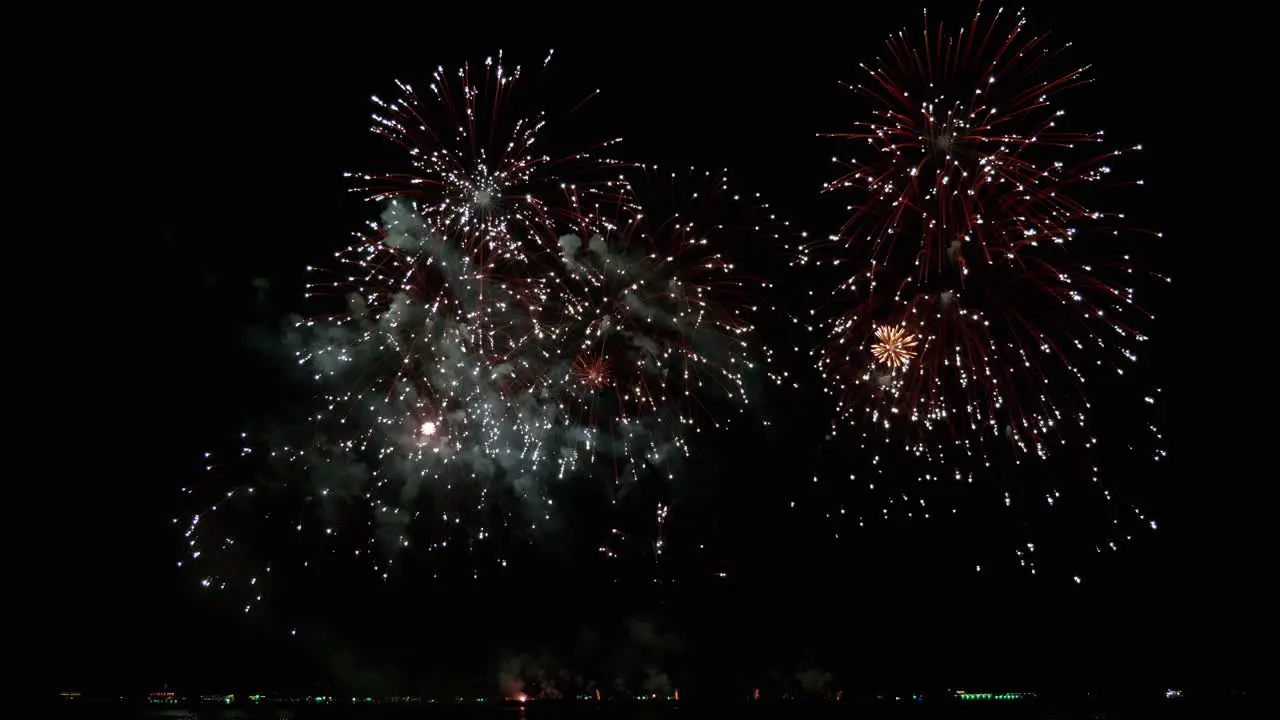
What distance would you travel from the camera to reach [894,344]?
422 inches

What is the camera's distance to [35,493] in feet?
41.6

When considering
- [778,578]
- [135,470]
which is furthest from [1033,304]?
[135,470]

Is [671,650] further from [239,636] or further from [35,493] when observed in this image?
[35,493]

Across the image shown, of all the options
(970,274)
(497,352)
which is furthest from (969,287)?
(497,352)

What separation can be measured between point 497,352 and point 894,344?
18.7ft

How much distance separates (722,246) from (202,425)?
29.6ft

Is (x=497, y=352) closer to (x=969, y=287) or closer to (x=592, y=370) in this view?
(x=592, y=370)

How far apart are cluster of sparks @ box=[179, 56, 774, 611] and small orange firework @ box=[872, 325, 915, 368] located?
7.18 feet

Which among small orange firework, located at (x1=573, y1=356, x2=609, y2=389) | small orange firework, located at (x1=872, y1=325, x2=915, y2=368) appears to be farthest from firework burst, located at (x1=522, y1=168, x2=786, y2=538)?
small orange firework, located at (x1=872, y1=325, x2=915, y2=368)

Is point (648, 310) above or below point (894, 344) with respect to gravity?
above

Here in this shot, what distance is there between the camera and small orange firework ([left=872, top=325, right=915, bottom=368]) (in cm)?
1068

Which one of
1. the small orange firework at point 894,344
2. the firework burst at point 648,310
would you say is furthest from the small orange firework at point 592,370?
the small orange firework at point 894,344

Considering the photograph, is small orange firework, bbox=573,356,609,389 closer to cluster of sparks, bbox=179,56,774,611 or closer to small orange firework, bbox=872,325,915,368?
cluster of sparks, bbox=179,56,774,611

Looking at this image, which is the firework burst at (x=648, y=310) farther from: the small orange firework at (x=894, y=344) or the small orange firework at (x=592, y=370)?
the small orange firework at (x=894, y=344)
